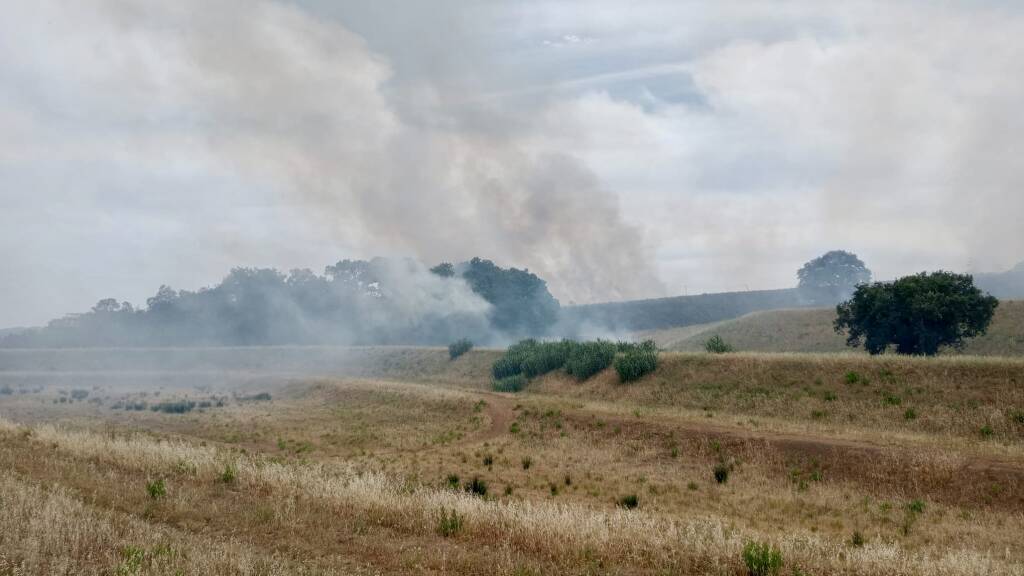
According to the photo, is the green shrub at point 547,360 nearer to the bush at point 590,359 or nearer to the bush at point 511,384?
the bush at point 511,384

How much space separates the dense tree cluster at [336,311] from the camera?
130625 mm

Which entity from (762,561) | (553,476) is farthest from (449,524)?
(553,476)

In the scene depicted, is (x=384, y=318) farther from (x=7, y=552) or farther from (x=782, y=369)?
(x=7, y=552)

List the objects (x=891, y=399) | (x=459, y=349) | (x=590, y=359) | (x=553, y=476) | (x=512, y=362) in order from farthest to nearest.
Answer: (x=459, y=349) < (x=512, y=362) < (x=590, y=359) < (x=891, y=399) < (x=553, y=476)

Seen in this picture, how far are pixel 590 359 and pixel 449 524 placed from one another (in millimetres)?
47471

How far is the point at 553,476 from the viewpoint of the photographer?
30.7 metres

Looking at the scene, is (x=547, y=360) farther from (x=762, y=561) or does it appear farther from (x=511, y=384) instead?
(x=762, y=561)

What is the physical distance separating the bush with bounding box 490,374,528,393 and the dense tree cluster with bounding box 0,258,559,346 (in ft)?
178

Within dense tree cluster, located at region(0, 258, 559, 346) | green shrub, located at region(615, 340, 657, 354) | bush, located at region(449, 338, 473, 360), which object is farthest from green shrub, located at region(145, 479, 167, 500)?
dense tree cluster, located at region(0, 258, 559, 346)

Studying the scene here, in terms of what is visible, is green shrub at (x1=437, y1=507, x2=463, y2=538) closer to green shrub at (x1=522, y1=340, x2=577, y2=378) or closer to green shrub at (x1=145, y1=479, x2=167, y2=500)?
green shrub at (x1=145, y1=479, x2=167, y2=500)

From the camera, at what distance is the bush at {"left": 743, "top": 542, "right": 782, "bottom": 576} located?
12.3 m

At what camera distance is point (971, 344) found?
68.2 metres

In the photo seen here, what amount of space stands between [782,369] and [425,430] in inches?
1054

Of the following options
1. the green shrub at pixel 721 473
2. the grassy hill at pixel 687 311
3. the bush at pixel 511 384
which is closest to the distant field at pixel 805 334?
the bush at pixel 511 384
